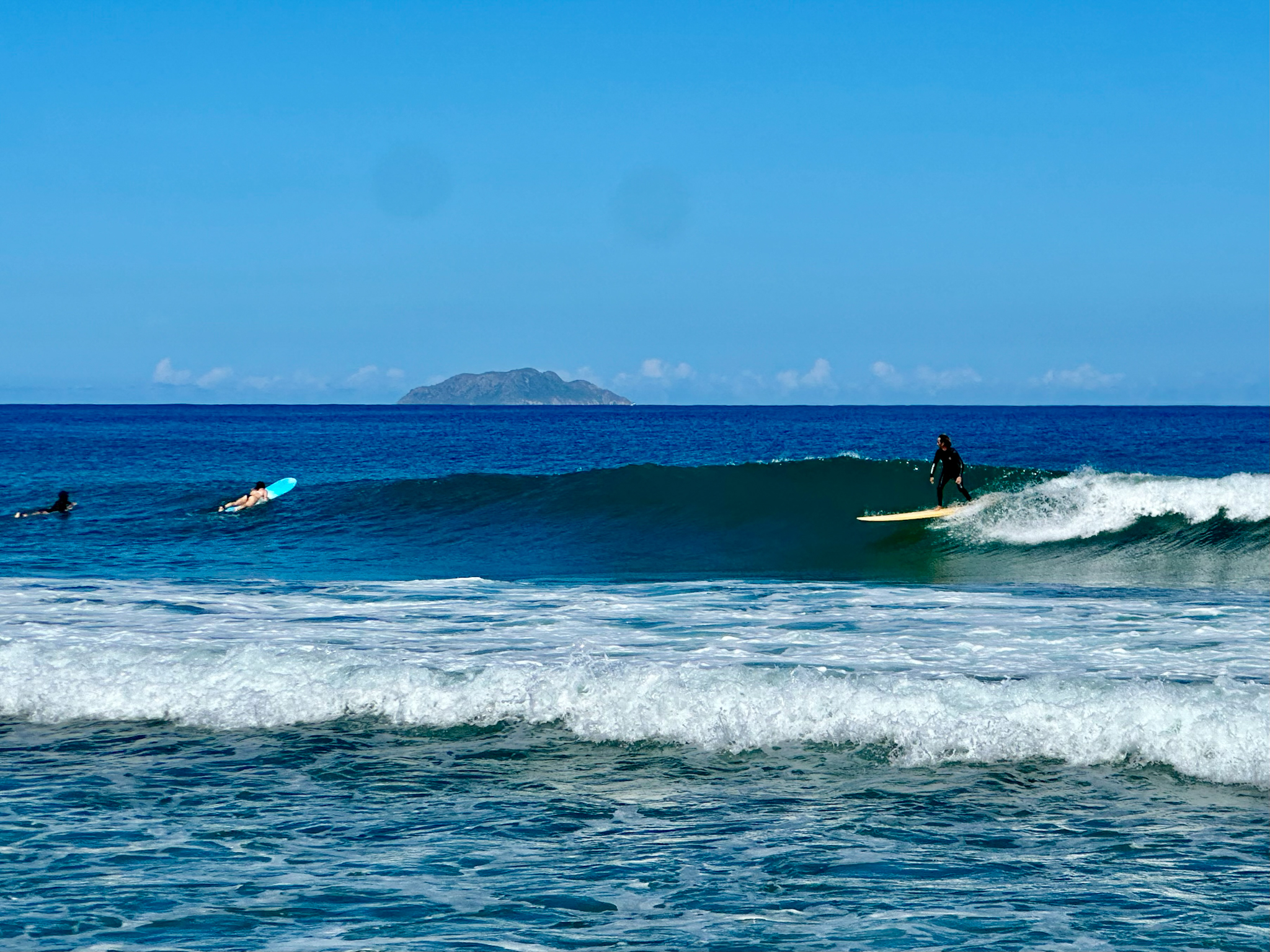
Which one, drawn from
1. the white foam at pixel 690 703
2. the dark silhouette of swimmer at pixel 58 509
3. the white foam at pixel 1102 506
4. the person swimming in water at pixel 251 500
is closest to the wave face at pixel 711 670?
the white foam at pixel 690 703

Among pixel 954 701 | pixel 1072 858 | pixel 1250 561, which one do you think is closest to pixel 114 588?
pixel 954 701

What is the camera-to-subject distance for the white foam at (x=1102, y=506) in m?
21.5

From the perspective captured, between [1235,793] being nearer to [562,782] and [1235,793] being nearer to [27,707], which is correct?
[562,782]

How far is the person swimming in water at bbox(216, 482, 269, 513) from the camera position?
29.3 meters

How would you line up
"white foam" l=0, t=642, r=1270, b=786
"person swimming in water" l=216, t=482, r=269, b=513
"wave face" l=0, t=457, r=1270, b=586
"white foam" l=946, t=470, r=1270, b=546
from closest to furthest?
"white foam" l=0, t=642, r=1270, b=786 < "wave face" l=0, t=457, r=1270, b=586 < "white foam" l=946, t=470, r=1270, b=546 < "person swimming in water" l=216, t=482, r=269, b=513

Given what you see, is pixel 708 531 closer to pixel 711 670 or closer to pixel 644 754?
pixel 711 670

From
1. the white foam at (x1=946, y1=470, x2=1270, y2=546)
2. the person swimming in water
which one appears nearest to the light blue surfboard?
the person swimming in water

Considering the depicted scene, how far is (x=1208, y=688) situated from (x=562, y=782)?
16.7 ft

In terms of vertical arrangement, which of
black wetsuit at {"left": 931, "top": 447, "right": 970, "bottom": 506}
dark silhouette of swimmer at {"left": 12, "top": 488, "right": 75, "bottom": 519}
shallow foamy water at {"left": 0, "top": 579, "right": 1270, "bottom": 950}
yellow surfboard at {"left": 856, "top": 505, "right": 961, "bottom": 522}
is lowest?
shallow foamy water at {"left": 0, "top": 579, "right": 1270, "bottom": 950}

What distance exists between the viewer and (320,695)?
9.77 meters

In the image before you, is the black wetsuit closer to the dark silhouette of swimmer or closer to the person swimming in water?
the person swimming in water

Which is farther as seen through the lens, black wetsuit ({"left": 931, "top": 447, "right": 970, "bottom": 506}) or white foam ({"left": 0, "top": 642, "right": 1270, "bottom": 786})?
black wetsuit ({"left": 931, "top": 447, "right": 970, "bottom": 506})

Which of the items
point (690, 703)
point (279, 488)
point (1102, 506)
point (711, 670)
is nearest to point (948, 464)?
point (1102, 506)

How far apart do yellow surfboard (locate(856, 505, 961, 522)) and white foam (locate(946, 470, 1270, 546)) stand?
274mm
